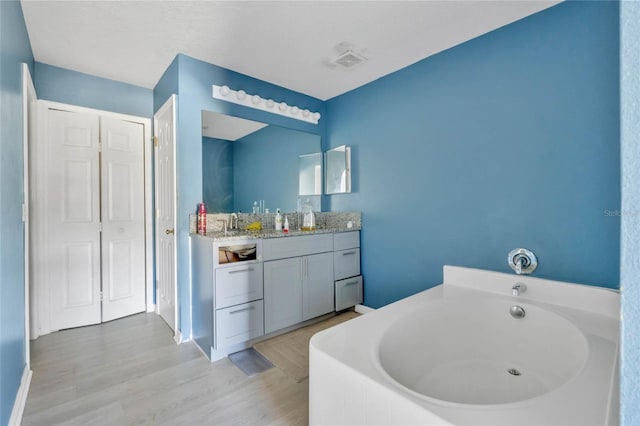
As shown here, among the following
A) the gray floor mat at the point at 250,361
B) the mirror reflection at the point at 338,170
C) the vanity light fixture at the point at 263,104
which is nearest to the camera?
the gray floor mat at the point at 250,361

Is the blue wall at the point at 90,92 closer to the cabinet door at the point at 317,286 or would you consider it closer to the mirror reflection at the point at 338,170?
the mirror reflection at the point at 338,170

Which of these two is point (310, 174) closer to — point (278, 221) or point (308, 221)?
point (308, 221)

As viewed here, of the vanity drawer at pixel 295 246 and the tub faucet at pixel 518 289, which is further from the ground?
the vanity drawer at pixel 295 246

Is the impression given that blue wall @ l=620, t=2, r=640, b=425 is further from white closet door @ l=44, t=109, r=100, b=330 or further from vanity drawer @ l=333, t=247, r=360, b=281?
white closet door @ l=44, t=109, r=100, b=330

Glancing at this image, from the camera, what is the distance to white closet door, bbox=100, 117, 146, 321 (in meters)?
2.83

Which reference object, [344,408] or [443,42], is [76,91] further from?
[344,408]

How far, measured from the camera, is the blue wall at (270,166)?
9.41ft

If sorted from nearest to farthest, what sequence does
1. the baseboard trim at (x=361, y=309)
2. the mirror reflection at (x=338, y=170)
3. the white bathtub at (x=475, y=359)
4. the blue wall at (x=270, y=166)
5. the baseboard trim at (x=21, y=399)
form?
the white bathtub at (x=475, y=359)
the baseboard trim at (x=21, y=399)
the blue wall at (x=270, y=166)
the baseboard trim at (x=361, y=309)
the mirror reflection at (x=338, y=170)

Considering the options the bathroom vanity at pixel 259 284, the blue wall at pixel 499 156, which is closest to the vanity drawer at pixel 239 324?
the bathroom vanity at pixel 259 284

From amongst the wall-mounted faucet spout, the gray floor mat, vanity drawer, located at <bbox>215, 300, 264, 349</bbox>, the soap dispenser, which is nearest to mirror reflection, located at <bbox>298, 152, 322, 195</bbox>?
the soap dispenser

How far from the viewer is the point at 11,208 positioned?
1520 mm

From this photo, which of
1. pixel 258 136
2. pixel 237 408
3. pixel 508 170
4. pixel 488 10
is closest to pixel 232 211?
pixel 258 136

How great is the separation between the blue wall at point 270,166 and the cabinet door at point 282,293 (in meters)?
0.75

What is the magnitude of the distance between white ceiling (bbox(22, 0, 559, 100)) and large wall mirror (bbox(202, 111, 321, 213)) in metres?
0.54
